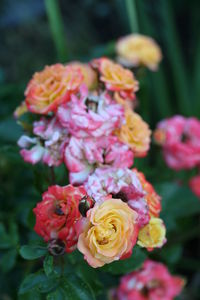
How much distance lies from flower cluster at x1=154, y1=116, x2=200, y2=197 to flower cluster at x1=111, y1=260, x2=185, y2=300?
11.1 inches

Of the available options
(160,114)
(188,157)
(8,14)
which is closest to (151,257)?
(188,157)

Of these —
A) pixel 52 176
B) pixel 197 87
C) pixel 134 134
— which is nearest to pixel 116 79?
pixel 134 134

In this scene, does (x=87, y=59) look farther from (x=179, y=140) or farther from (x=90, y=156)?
(x=90, y=156)

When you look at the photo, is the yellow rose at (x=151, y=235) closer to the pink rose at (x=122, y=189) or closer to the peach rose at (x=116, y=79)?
the pink rose at (x=122, y=189)

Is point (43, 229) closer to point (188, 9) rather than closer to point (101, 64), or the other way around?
point (101, 64)

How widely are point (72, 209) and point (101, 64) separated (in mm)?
334

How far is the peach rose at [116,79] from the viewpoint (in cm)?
82

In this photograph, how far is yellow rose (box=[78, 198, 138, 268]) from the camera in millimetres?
594

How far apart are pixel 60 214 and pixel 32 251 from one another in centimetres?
7

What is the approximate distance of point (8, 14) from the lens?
6.67 feet

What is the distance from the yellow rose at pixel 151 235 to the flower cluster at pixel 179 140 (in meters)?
0.46

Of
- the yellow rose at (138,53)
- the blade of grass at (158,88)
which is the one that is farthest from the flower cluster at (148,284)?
the blade of grass at (158,88)

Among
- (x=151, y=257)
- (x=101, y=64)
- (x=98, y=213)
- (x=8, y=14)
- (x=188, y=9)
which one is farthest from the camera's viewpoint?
(x=188, y=9)

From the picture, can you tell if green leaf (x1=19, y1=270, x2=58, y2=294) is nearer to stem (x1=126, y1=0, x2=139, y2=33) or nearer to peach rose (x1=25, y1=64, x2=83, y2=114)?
peach rose (x1=25, y1=64, x2=83, y2=114)
